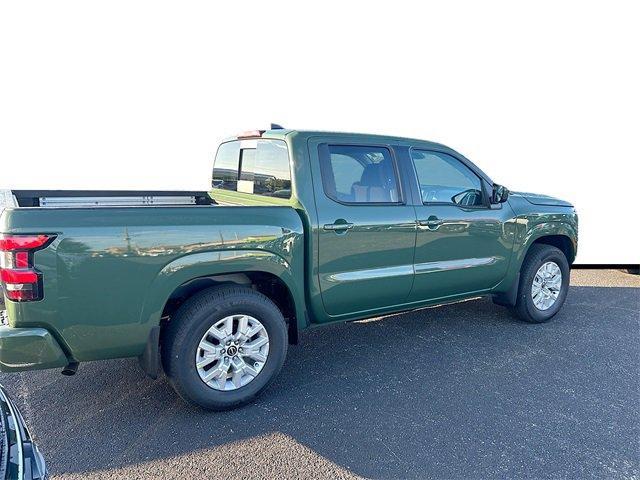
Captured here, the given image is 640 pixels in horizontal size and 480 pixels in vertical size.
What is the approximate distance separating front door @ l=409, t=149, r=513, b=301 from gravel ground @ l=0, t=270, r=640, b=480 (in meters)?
0.60

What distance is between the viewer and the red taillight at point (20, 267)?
2350 millimetres

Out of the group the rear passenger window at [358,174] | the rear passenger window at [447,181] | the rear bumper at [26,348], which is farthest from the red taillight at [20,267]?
the rear passenger window at [447,181]

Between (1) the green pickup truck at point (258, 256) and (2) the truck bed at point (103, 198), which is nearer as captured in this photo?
(1) the green pickup truck at point (258, 256)

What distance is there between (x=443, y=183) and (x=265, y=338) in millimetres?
2182

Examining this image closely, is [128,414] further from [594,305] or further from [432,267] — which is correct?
[594,305]

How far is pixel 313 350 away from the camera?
13.2 ft

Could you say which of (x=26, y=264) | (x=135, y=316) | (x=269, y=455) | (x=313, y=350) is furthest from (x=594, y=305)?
(x=26, y=264)

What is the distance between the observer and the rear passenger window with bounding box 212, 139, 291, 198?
340cm

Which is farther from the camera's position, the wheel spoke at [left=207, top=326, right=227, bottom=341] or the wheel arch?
the wheel arch

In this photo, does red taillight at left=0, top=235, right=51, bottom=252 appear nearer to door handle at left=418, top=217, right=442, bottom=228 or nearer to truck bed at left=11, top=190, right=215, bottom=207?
truck bed at left=11, top=190, right=215, bottom=207

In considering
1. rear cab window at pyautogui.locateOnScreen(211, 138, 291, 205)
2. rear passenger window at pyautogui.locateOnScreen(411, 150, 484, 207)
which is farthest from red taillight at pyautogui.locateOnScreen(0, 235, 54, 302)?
rear passenger window at pyautogui.locateOnScreen(411, 150, 484, 207)

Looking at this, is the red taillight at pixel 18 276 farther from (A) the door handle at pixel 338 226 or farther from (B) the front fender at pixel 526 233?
(B) the front fender at pixel 526 233

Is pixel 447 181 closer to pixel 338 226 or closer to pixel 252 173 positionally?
pixel 338 226

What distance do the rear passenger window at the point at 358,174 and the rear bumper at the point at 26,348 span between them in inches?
78.8
